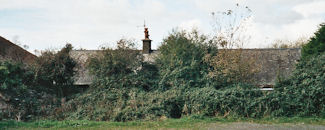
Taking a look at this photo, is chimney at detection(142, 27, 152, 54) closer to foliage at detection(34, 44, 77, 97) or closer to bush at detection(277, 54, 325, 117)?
foliage at detection(34, 44, 77, 97)

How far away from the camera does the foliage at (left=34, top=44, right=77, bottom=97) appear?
662 inches

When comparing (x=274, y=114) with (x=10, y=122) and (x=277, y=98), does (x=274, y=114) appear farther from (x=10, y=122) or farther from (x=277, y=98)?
(x=10, y=122)

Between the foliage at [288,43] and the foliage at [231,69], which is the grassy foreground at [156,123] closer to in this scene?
the foliage at [231,69]

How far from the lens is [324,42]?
53.0 ft

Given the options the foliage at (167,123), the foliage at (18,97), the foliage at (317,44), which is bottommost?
the foliage at (167,123)

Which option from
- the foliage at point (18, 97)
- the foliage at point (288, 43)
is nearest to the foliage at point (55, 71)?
the foliage at point (18, 97)

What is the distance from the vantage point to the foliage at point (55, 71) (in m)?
16.8

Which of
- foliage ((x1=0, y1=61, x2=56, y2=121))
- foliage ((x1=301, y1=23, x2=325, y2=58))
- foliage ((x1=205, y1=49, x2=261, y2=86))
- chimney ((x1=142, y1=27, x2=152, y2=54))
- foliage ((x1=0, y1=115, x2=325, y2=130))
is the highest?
chimney ((x1=142, y1=27, x2=152, y2=54))

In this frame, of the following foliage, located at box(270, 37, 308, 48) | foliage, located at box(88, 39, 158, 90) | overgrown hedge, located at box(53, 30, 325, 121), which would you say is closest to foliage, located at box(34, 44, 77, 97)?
foliage, located at box(88, 39, 158, 90)

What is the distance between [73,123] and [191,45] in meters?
8.11

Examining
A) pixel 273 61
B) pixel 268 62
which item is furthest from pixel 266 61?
pixel 273 61

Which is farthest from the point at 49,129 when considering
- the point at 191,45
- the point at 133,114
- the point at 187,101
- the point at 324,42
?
the point at 324,42

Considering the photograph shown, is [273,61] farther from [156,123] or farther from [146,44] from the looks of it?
[156,123]

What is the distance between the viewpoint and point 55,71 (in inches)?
665
